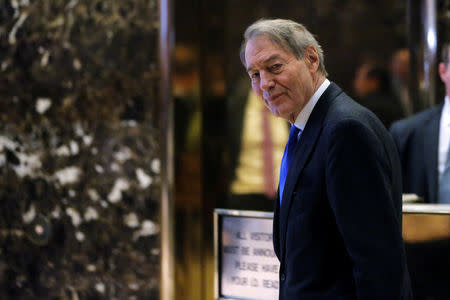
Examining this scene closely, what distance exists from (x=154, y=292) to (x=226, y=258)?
1.41 meters

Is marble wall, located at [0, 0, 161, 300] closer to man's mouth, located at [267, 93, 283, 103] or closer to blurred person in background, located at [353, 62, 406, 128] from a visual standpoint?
blurred person in background, located at [353, 62, 406, 128]

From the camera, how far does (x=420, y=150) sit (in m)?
3.07

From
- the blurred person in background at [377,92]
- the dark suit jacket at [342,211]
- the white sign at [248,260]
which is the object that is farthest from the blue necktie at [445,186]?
the dark suit jacket at [342,211]

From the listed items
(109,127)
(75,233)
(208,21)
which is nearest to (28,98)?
(109,127)

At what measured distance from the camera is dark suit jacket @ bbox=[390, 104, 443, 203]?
2.98 meters

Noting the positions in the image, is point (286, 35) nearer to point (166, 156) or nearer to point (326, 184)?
point (326, 184)

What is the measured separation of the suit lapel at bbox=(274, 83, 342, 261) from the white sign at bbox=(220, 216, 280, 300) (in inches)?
21.7

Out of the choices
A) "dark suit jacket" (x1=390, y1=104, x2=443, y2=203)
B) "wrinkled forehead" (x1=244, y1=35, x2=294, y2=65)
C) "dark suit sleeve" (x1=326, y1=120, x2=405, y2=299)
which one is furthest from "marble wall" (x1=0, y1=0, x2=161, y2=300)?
"dark suit sleeve" (x1=326, y1=120, x2=405, y2=299)

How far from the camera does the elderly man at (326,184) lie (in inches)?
52.7

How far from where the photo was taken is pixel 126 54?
346cm

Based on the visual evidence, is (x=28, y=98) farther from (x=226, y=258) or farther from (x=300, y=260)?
(x=300, y=260)

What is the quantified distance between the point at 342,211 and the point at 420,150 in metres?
1.91

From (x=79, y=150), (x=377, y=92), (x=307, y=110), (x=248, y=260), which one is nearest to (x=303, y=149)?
(x=307, y=110)

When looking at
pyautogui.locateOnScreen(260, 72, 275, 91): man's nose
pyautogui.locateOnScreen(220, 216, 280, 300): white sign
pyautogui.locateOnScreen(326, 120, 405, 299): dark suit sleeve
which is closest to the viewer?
pyautogui.locateOnScreen(326, 120, 405, 299): dark suit sleeve
